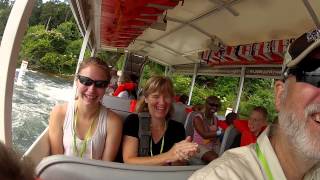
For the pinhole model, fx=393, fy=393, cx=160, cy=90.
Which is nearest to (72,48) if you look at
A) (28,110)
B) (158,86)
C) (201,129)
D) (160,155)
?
(201,129)

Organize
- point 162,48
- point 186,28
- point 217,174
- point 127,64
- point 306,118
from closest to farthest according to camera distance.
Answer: point 217,174 → point 306,118 → point 186,28 → point 162,48 → point 127,64

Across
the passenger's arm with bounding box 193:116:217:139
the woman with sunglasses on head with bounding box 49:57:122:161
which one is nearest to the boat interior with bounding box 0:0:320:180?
the woman with sunglasses on head with bounding box 49:57:122:161

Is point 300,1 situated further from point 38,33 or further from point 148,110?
point 38,33

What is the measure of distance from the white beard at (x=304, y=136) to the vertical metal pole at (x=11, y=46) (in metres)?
1.31

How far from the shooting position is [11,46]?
191cm

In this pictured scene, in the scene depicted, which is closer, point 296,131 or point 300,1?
point 296,131

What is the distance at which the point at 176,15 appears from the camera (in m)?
7.88

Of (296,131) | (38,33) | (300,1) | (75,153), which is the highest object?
(300,1)

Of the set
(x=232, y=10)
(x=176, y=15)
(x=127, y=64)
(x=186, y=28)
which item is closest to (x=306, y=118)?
(x=232, y=10)

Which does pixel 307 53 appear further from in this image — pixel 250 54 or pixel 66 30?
pixel 250 54

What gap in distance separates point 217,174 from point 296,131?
1.18 ft

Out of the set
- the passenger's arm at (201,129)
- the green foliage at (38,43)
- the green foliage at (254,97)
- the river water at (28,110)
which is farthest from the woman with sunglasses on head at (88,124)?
the green foliage at (254,97)

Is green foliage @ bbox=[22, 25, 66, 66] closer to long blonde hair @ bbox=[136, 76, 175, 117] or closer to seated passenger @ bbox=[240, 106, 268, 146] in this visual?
long blonde hair @ bbox=[136, 76, 175, 117]

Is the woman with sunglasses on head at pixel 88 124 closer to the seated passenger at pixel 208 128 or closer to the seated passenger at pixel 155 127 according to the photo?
the seated passenger at pixel 155 127
